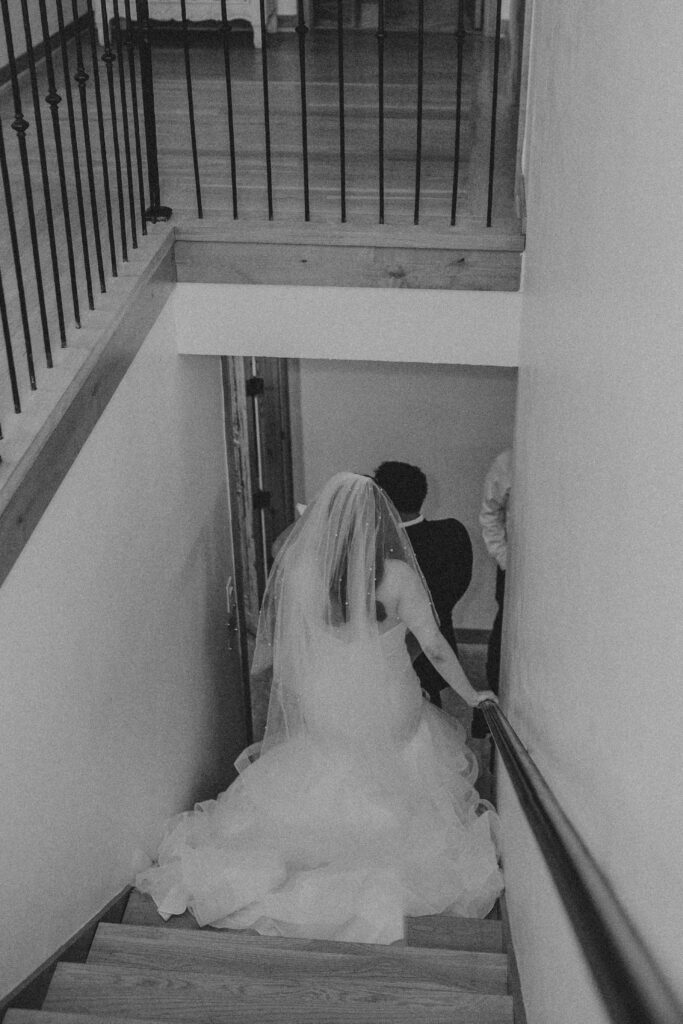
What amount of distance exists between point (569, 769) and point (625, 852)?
0.58 meters

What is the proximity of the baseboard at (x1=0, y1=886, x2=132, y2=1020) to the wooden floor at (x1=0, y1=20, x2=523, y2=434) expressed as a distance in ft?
4.74

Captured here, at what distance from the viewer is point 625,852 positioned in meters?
1.63

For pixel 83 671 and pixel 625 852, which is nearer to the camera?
pixel 625 852

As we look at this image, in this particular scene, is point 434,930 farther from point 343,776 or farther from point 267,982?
point 267,982

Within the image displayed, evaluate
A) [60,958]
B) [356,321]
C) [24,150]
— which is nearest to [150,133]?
[356,321]

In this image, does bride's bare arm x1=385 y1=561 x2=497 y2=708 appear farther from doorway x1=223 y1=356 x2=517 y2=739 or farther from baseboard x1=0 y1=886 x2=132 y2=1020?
doorway x1=223 y1=356 x2=517 y2=739

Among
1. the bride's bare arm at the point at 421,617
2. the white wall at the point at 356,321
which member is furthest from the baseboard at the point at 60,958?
the white wall at the point at 356,321

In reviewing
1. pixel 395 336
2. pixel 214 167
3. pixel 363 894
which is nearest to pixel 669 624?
pixel 363 894

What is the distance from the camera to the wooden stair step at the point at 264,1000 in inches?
107

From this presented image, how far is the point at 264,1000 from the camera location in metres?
2.76

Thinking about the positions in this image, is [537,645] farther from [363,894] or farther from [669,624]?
[669,624]

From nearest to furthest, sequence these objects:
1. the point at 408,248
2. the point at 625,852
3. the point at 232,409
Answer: the point at 625,852, the point at 408,248, the point at 232,409

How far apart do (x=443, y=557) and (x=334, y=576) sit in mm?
669

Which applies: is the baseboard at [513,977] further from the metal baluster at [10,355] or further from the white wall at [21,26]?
the white wall at [21,26]
